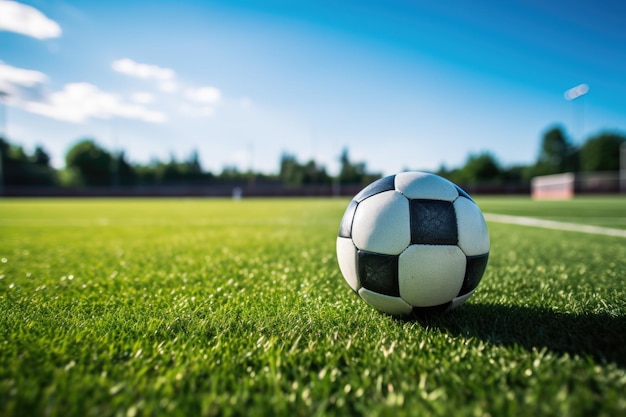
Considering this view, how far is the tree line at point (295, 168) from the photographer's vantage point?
64938mm

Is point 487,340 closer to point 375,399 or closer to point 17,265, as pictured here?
point 375,399

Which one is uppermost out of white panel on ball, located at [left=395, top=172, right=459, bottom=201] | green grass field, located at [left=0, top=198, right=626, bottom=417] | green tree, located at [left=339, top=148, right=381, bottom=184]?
green tree, located at [left=339, top=148, right=381, bottom=184]

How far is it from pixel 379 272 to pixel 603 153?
90.4 m

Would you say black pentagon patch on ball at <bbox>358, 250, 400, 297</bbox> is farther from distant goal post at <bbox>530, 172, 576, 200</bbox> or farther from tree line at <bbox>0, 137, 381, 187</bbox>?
tree line at <bbox>0, 137, 381, 187</bbox>

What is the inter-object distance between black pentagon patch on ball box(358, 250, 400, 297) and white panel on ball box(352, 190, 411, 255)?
37 mm

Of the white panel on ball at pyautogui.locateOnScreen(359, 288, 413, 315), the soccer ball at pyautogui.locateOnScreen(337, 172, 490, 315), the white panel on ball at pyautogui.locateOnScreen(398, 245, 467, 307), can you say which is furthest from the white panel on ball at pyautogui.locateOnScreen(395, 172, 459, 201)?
the white panel on ball at pyautogui.locateOnScreen(359, 288, 413, 315)

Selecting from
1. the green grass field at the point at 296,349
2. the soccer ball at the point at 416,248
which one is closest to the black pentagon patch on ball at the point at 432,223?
the soccer ball at the point at 416,248

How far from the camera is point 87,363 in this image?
146 cm

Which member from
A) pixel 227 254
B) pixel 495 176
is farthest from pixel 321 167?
pixel 227 254

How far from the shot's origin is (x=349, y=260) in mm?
2035

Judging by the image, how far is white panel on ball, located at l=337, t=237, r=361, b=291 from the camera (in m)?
2.00

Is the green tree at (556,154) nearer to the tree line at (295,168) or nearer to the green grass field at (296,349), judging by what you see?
the tree line at (295,168)

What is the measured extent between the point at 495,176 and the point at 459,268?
81.2 meters

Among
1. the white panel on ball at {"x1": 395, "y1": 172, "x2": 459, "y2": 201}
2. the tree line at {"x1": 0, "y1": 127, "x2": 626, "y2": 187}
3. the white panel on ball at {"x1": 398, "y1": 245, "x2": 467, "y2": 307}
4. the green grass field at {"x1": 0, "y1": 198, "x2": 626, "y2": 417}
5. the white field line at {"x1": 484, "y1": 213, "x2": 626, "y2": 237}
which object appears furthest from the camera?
the tree line at {"x1": 0, "y1": 127, "x2": 626, "y2": 187}
